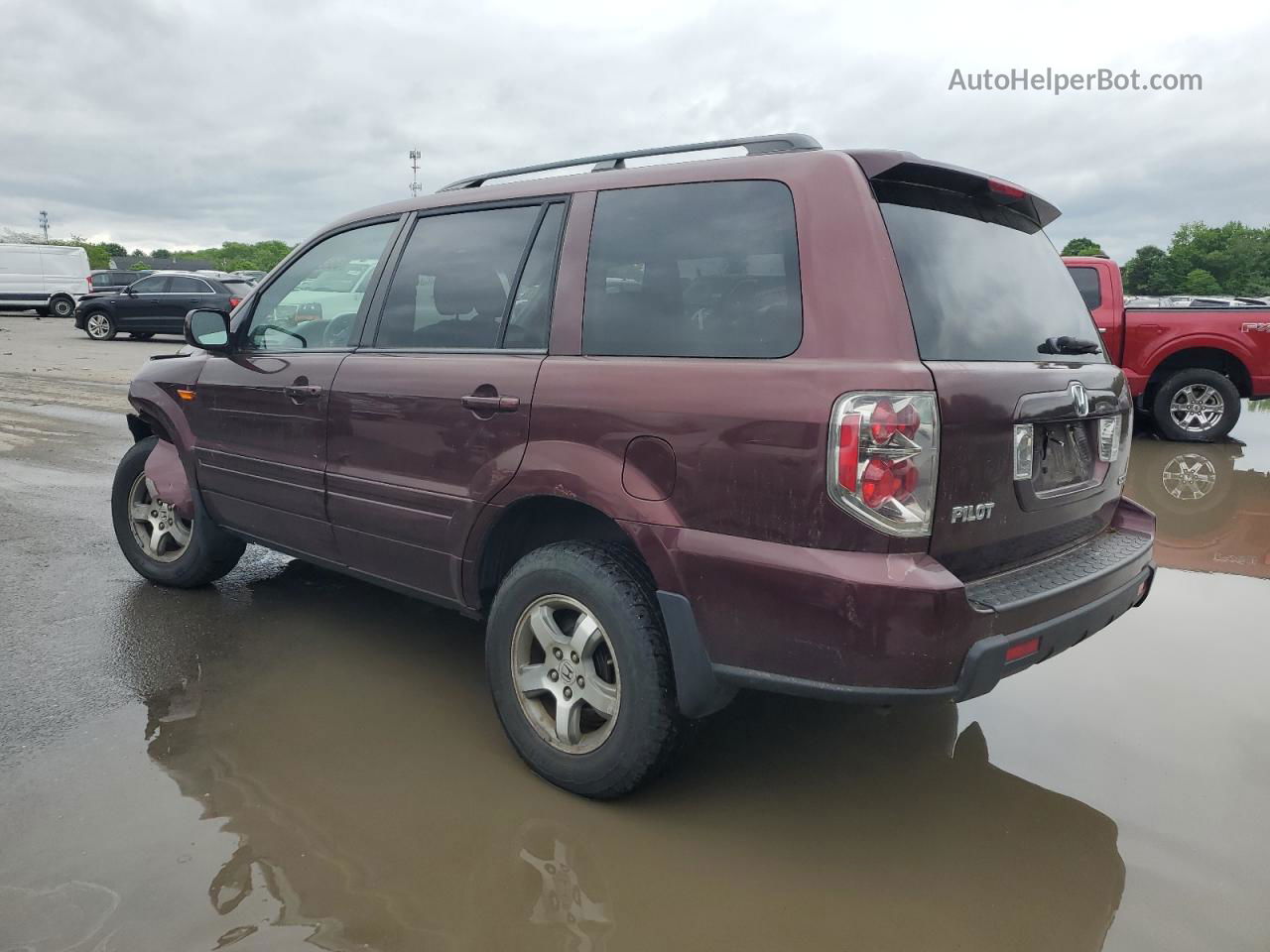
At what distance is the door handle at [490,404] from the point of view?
2.93 metres

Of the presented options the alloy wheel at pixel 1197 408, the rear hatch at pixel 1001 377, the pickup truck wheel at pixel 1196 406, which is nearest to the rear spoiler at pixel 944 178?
the rear hatch at pixel 1001 377

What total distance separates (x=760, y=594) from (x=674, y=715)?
49 centimetres

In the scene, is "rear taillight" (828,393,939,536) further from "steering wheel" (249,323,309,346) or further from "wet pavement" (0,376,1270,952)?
"steering wheel" (249,323,309,346)

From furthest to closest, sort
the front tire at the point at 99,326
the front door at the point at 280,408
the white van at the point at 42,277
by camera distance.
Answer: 1. the white van at the point at 42,277
2. the front tire at the point at 99,326
3. the front door at the point at 280,408

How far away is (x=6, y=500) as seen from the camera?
249 inches

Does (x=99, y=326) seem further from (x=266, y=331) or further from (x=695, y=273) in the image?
(x=695, y=273)

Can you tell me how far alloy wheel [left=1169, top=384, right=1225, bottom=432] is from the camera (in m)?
9.59

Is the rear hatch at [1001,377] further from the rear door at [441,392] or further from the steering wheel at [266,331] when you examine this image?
the steering wheel at [266,331]

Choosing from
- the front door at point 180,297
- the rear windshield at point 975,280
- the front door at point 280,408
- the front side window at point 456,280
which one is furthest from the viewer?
the front door at point 180,297

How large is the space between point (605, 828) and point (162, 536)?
3.14m

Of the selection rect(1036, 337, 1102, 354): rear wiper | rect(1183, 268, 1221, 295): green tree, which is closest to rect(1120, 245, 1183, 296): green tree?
rect(1183, 268, 1221, 295): green tree

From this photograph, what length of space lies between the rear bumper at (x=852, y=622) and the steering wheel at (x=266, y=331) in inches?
90.5

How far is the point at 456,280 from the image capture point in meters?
3.37

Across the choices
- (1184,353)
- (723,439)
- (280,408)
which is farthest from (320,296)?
(1184,353)
